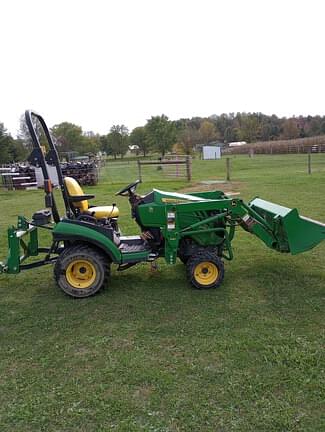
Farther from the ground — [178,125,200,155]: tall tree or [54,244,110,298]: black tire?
[178,125,200,155]: tall tree

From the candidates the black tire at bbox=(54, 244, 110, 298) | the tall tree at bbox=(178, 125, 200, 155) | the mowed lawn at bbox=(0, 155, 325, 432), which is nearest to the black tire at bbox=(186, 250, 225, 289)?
the mowed lawn at bbox=(0, 155, 325, 432)

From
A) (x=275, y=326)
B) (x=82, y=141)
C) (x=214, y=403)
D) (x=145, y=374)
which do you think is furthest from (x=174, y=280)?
(x=82, y=141)

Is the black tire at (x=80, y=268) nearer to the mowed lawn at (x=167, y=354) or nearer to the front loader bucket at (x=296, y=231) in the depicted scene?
the mowed lawn at (x=167, y=354)

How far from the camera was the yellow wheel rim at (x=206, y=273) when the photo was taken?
4.73m

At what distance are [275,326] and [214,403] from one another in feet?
4.18

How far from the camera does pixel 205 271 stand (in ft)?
15.7

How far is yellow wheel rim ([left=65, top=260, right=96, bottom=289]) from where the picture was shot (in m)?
4.66

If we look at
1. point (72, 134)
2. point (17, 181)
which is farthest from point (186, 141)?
point (17, 181)

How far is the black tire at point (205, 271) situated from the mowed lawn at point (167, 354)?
13 centimetres

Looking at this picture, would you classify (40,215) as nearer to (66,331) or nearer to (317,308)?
(66,331)

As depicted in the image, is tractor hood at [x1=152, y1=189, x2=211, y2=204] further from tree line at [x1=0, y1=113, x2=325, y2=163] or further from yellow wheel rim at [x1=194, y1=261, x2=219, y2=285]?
tree line at [x1=0, y1=113, x2=325, y2=163]

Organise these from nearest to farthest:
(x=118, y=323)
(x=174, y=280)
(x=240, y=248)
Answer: (x=118, y=323)
(x=174, y=280)
(x=240, y=248)

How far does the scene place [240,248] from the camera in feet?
21.3

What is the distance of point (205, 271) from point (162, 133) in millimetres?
67334
